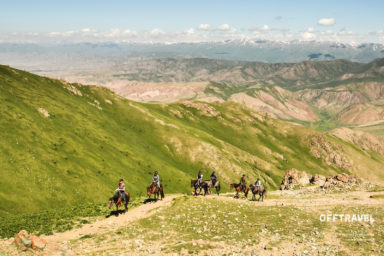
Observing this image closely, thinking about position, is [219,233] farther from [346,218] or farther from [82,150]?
[82,150]

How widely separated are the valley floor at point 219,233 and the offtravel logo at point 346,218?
2.20 ft

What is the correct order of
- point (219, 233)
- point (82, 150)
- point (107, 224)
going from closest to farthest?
point (219, 233), point (107, 224), point (82, 150)

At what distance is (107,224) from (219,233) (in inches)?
558

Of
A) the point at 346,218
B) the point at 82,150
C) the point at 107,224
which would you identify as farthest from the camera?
the point at 82,150

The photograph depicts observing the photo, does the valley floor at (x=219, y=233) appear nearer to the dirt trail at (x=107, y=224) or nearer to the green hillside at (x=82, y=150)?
the dirt trail at (x=107, y=224)

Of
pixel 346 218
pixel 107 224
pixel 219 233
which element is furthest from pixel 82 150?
pixel 346 218

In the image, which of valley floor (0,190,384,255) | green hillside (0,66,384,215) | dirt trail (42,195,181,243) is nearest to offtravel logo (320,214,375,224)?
valley floor (0,190,384,255)

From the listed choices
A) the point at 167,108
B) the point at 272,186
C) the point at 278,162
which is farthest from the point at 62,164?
the point at 278,162

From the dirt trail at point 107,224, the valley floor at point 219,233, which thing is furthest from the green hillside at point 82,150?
the valley floor at point 219,233

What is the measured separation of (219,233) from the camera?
93.5 ft

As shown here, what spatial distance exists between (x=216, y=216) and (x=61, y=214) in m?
21.6

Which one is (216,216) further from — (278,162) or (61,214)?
(278,162)

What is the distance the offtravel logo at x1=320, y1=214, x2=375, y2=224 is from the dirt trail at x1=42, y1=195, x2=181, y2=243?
21080 millimetres

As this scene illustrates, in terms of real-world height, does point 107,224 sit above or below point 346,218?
below
